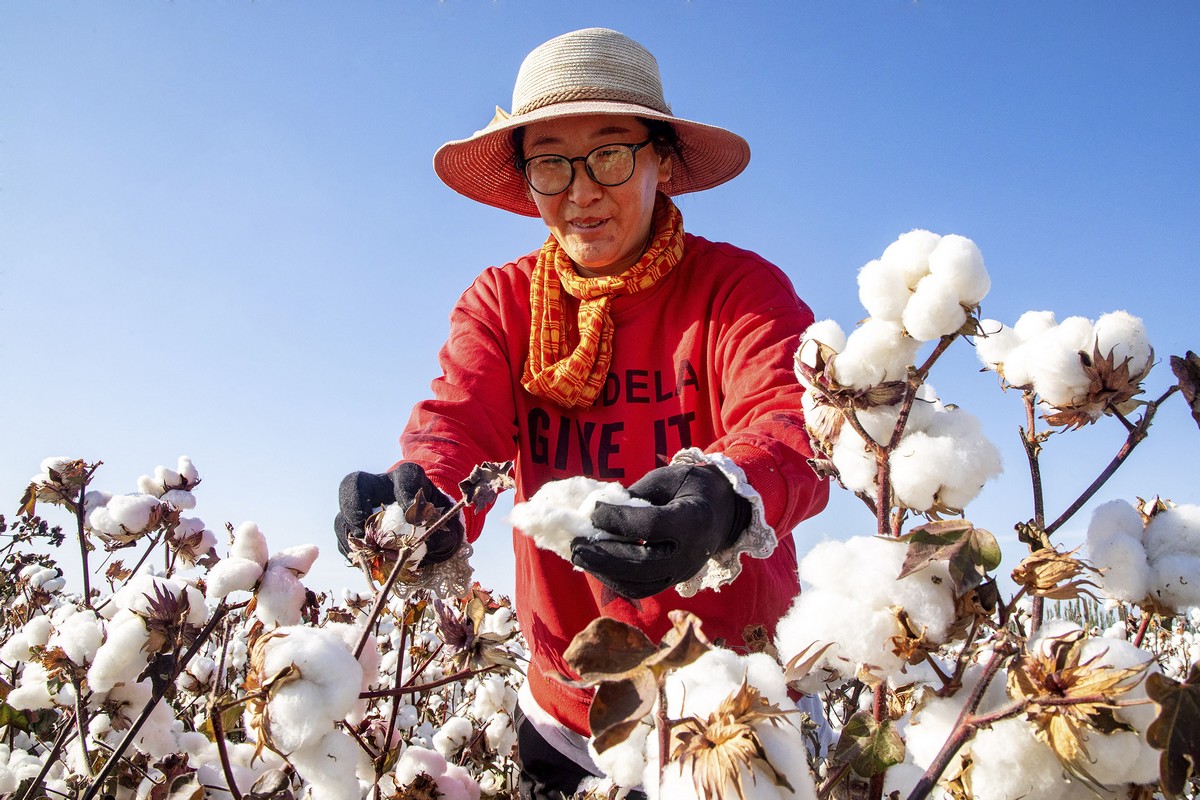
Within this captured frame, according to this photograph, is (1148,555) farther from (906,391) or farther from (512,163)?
(512,163)

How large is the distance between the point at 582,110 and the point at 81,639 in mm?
1490

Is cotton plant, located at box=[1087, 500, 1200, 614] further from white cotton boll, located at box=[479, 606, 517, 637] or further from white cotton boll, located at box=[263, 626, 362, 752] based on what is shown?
white cotton boll, located at box=[479, 606, 517, 637]

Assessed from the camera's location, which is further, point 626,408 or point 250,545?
point 626,408

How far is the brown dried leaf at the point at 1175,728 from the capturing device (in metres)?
0.52

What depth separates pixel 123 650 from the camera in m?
1.05

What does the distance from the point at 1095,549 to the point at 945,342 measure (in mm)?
234

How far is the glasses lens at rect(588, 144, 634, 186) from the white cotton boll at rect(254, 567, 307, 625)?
1.31 metres

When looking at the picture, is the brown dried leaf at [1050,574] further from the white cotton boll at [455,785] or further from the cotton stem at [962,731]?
the white cotton boll at [455,785]

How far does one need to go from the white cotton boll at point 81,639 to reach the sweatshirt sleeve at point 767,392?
1.05m

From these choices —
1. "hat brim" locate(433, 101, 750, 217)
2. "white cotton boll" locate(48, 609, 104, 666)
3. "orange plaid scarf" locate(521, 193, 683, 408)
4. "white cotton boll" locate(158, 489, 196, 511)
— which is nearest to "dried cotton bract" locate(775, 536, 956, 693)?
"white cotton boll" locate(48, 609, 104, 666)

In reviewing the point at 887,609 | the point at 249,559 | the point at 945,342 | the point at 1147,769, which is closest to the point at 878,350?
the point at 945,342

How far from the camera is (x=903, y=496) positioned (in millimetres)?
766

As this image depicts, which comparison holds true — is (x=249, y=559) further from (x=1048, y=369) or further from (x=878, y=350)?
(x=1048, y=369)

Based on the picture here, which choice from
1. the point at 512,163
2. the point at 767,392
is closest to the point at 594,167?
the point at 512,163
